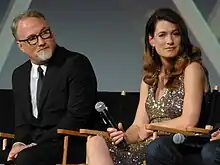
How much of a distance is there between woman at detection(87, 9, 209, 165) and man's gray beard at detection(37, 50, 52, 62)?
21.5 inches

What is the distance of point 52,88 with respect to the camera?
4078 millimetres

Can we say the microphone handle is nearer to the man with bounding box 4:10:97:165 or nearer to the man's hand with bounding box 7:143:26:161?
the man with bounding box 4:10:97:165

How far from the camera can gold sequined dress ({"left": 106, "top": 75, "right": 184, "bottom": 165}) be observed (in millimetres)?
3830

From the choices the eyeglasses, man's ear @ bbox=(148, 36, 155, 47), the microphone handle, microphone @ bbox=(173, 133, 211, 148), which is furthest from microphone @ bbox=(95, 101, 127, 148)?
the eyeglasses

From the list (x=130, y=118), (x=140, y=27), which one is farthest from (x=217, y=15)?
(x=130, y=118)

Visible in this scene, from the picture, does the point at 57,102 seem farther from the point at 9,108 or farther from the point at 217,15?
the point at 217,15

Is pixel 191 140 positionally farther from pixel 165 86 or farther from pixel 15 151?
pixel 15 151

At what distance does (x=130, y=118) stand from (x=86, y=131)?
0.72 metres

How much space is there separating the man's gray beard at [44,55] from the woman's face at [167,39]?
620 millimetres

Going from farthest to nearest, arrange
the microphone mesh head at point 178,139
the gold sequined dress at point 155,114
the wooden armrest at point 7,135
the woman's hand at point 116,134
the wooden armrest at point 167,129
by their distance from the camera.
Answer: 1. the wooden armrest at point 7,135
2. the gold sequined dress at point 155,114
3. the woman's hand at point 116,134
4. the wooden armrest at point 167,129
5. the microphone mesh head at point 178,139

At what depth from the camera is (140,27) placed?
205 inches

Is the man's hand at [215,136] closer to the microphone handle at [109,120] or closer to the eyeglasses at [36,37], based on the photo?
the microphone handle at [109,120]

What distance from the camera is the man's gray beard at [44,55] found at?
4090mm

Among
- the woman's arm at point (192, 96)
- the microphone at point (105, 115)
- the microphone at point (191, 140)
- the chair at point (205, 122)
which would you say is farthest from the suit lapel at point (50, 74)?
the microphone at point (191, 140)
